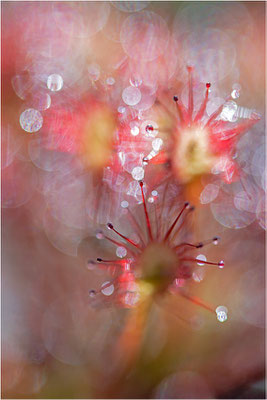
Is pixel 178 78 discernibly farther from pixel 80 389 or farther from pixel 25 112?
pixel 80 389

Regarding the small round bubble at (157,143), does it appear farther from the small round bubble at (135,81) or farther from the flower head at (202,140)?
the small round bubble at (135,81)

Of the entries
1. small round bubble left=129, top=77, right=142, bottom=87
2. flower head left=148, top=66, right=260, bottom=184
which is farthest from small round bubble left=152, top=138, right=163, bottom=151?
small round bubble left=129, top=77, right=142, bottom=87

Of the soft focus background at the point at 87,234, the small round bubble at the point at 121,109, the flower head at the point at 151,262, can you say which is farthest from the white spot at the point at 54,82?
the flower head at the point at 151,262

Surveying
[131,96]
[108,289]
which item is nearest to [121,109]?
[131,96]

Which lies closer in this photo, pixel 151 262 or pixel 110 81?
pixel 151 262

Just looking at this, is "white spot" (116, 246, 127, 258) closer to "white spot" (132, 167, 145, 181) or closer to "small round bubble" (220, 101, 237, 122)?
"white spot" (132, 167, 145, 181)

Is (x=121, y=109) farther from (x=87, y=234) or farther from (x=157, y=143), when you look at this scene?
(x=87, y=234)

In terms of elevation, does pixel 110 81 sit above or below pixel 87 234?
above

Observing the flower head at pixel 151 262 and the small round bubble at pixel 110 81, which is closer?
the flower head at pixel 151 262
